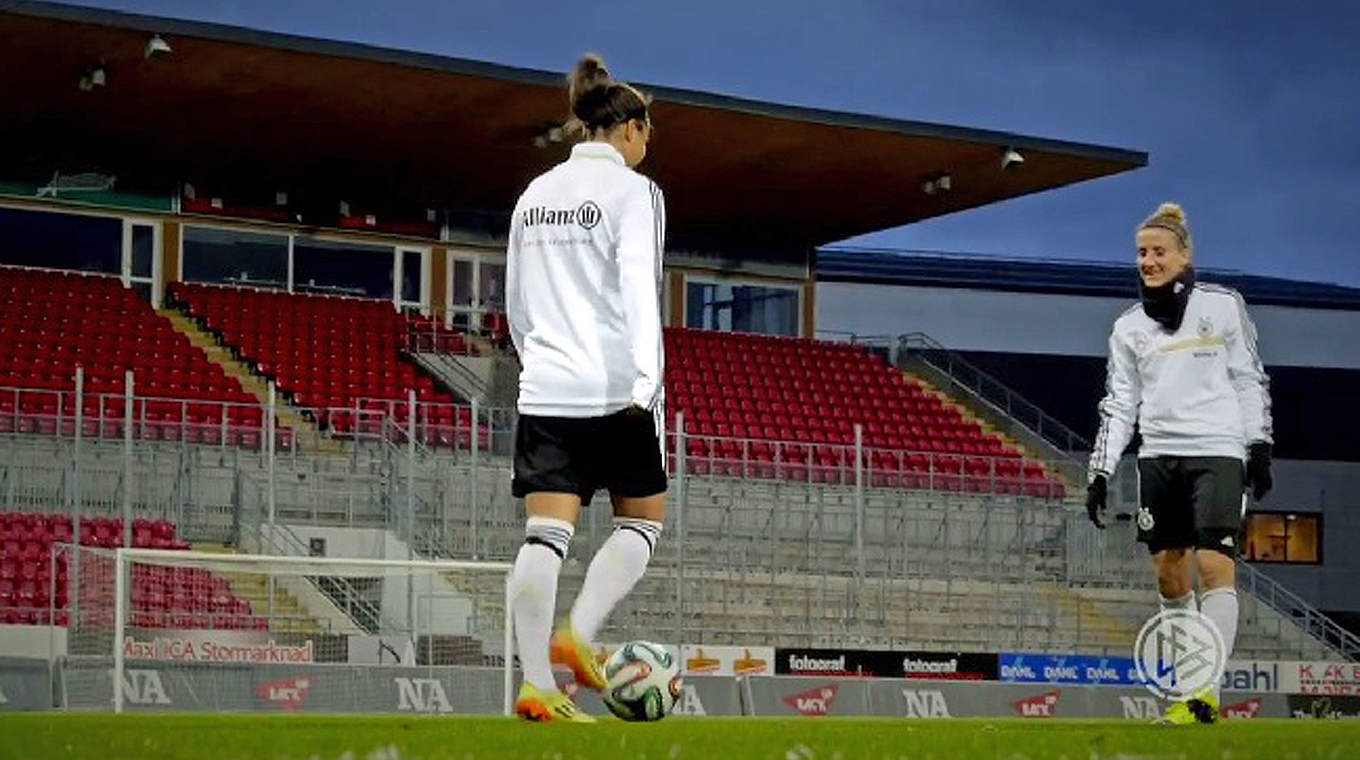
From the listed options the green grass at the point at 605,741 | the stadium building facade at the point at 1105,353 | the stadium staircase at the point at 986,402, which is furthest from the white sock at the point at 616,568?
the stadium building facade at the point at 1105,353

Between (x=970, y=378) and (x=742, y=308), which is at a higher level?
(x=742, y=308)

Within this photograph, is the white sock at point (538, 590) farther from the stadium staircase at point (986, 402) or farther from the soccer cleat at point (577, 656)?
the stadium staircase at point (986, 402)

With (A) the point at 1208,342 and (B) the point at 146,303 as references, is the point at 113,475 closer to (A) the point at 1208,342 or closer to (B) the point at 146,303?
(B) the point at 146,303

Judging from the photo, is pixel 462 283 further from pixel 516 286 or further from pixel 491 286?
pixel 516 286

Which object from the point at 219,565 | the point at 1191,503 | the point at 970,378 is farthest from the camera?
the point at 970,378

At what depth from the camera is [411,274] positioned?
31.6 metres

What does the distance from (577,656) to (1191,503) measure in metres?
3.43

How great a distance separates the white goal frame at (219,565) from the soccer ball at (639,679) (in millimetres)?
5249

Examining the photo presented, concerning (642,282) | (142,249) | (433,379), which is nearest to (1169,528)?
(642,282)

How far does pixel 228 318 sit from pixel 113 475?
816 cm

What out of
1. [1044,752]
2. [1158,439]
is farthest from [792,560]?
[1044,752]

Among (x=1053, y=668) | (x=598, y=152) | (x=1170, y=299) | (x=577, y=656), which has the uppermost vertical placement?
(x=598, y=152)

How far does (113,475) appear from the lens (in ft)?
66.4

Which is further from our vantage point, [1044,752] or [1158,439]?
[1158,439]
